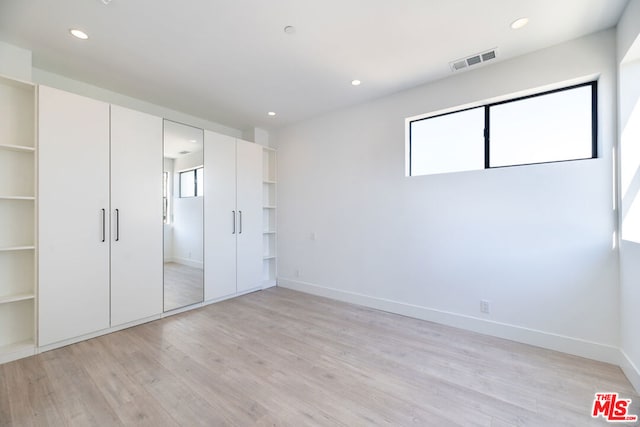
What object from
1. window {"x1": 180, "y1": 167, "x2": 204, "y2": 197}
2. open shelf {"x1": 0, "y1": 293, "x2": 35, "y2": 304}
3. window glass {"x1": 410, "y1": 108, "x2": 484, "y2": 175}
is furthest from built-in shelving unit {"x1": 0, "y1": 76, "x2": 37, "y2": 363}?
window glass {"x1": 410, "y1": 108, "x2": 484, "y2": 175}

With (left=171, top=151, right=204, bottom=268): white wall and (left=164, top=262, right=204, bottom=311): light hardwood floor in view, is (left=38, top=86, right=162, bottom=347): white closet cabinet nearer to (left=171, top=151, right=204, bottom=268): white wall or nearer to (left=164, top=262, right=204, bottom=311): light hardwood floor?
(left=164, top=262, right=204, bottom=311): light hardwood floor

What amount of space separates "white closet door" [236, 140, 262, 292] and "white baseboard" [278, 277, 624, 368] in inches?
56.2

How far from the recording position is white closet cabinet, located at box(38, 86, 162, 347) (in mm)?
2512

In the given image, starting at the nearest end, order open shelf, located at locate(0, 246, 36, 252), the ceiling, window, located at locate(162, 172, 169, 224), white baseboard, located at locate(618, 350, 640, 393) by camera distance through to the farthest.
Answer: white baseboard, located at locate(618, 350, 640, 393), the ceiling, open shelf, located at locate(0, 246, 36, 252), window, located at locate(162, 172, 169, 224)

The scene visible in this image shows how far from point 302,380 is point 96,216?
8.94 feet

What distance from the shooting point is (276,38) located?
7.84 feet

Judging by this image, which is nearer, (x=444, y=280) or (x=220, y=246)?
(x=444, y=280)

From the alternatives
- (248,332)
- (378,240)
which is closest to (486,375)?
(378,240)

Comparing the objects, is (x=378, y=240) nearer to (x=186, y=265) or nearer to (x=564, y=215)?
(x=564, y=215)

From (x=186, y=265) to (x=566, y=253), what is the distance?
4.37m

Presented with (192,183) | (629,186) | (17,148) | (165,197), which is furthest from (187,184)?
(629,186)

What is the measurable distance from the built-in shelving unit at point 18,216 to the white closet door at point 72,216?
0.37ft

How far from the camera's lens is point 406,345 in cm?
262

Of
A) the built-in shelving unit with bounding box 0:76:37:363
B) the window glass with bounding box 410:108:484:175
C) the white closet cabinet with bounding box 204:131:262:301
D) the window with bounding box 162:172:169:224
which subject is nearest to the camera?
the built-in shelving unit with bounding box 0:76:37:363
